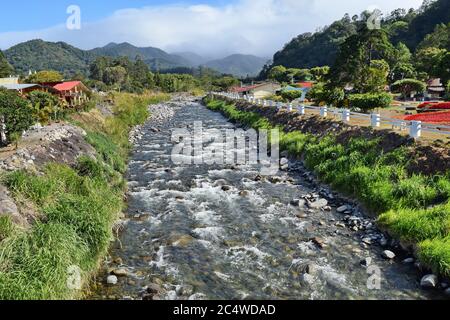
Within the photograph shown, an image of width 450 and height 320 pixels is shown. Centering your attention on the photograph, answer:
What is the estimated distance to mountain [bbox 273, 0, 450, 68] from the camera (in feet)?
381

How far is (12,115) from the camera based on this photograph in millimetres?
19359

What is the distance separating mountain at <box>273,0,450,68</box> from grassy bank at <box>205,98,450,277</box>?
266 ft

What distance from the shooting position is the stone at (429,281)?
34.0ft

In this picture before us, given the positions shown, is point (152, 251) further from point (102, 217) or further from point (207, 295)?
point (207, 295)

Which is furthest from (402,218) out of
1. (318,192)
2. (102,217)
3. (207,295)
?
(102,217)

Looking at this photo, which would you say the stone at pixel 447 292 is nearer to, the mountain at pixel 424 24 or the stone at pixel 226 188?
the stone at pixel 226 188

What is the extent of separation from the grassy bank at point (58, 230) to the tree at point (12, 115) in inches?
147

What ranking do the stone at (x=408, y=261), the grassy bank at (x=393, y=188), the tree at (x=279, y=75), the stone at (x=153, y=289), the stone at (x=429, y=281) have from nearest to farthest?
the stone at (x=429, y=281), the stone at (x=153, y=289), the stone at (x=408, y=261), the grassy bank at (x=393, y=188), the tree at (x=279, y=75)

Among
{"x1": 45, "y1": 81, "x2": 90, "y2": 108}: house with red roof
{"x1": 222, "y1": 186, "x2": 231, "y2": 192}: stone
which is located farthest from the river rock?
{"x1": 45, "y1": 81, "x2": 90, "y2": 108}: house with red roof

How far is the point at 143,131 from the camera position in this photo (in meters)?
41.0

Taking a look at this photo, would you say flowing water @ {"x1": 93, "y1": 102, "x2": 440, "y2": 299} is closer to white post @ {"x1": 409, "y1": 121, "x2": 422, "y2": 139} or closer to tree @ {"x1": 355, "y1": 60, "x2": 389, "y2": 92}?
white post @ {"x1": 409, "y1": 121, "x2": 422, "y2": 139}

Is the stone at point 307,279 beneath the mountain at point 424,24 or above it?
beneath

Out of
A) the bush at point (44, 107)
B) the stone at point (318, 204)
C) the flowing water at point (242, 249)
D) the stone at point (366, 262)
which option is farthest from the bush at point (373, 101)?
the bush at point (44, 107)

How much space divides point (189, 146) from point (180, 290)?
2195 centimetres
